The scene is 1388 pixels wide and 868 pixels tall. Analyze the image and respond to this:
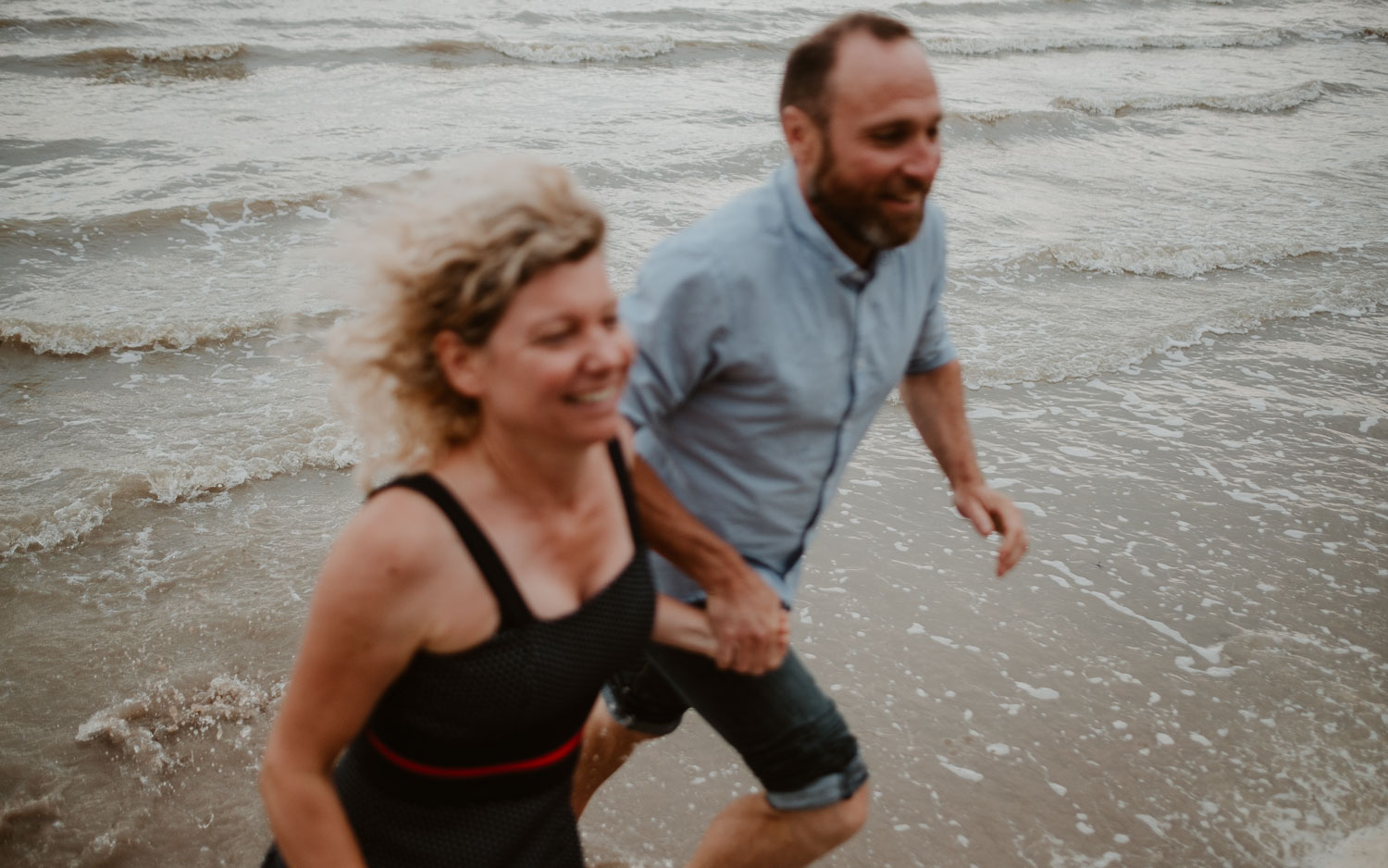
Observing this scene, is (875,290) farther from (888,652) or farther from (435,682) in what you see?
(888,652)

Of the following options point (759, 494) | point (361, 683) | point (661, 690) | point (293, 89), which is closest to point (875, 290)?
point (759, 494)

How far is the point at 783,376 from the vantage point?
239 centimetres

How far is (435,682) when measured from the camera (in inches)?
69.2

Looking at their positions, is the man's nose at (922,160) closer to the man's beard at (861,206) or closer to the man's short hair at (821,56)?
the man's beard at (861,206)

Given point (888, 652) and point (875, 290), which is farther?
point (888, 652)

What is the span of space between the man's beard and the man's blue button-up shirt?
1.9 inches

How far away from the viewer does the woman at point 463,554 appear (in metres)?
1.68

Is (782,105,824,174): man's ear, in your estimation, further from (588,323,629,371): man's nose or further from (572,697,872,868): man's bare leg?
(572,697,872,868): man's bare leg

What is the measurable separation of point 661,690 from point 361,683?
137 centimetres

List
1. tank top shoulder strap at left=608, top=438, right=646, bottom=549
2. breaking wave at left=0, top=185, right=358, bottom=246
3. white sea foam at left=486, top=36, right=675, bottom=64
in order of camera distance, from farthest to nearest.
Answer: white sea foam at left=486, top=36, right=675, bottom=64, breaking wave at left=0, top=185, right=358, bottom=246, tank top shoulder strap at left=608, top=438, right=646, bottom=549

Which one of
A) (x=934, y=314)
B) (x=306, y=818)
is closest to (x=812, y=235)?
(x=934, y=314)

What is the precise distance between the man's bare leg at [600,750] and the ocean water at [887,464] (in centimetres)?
44

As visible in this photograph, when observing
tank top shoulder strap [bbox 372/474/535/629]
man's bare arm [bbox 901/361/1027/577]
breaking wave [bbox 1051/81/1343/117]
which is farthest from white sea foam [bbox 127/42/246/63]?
tank top shoulder strap [bbox 372/474/535/629]

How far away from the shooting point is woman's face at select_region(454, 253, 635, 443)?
5.74 feet
